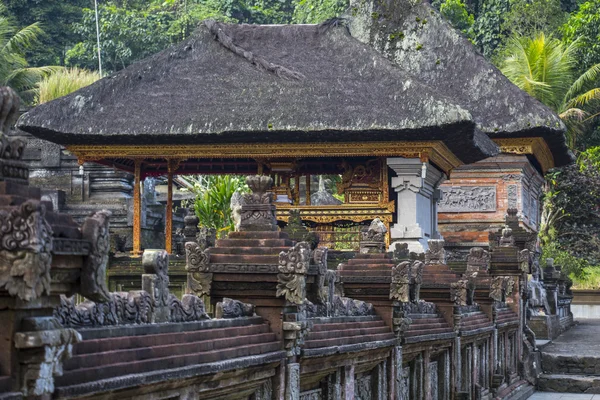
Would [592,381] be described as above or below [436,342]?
below

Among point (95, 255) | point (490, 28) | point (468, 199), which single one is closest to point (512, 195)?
point (468, 199)

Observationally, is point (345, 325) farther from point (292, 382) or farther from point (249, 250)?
point (249, 250)

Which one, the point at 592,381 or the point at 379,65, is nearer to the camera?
the point at 592,381

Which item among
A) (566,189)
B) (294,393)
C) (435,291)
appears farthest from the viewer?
(566,189)

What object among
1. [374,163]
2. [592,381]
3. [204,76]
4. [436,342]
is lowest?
[592,381]

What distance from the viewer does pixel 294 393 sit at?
883 cm

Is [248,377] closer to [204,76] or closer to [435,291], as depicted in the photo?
[435,291]

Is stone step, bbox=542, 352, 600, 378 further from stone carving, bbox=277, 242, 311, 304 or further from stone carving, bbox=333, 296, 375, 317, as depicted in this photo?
stone carving, bbox=277, 242, 311, 304

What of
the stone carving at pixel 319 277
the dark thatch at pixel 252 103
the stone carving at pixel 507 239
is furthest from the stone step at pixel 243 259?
the dark thatch at pixel 252 103

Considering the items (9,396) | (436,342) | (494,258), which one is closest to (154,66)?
(494,258)

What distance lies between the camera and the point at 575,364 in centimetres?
2270

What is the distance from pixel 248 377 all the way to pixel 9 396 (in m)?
3.31

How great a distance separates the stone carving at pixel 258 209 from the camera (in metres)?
9.12

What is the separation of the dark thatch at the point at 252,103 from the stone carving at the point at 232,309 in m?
14.0
